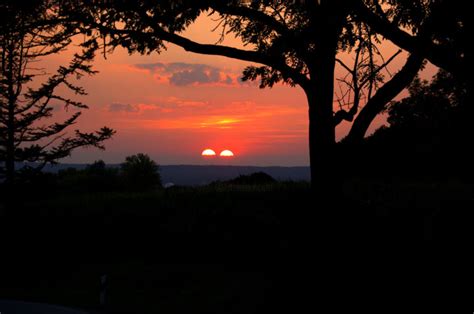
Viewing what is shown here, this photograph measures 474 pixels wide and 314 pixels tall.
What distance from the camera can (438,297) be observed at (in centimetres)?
1345

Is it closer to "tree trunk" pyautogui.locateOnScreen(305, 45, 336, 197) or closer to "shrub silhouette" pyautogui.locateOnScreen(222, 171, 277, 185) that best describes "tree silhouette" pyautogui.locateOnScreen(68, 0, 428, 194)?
"tree trunk" pyautogui.locateOnScreen(305, 45, 336, 197)

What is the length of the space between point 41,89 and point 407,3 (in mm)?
21687

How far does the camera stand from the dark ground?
1356 centimetres

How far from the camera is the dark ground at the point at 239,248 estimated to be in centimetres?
1356

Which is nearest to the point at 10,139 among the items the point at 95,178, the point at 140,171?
the point at 95,178

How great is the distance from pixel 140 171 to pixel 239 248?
6217 cm

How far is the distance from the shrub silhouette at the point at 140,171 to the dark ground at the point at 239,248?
53157mm

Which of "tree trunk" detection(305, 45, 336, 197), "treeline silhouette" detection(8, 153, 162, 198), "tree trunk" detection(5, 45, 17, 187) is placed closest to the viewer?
"tree trunk" detection(305, 45, 336, 197)

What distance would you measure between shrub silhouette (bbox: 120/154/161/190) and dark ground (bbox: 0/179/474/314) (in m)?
53.2

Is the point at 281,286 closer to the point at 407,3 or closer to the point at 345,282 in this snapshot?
the point at 345,282

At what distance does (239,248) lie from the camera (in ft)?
69.0

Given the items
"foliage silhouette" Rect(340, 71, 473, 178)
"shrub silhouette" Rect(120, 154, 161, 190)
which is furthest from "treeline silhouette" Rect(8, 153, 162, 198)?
"foliage silhouette" Rect(340, 71, 473, 178)

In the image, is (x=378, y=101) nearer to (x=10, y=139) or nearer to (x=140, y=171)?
(x=10, y=139)

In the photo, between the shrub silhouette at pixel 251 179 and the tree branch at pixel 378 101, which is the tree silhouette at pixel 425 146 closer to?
the shrub silhouette at pixel 251 179
